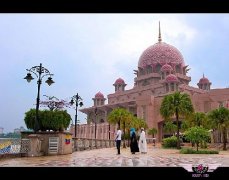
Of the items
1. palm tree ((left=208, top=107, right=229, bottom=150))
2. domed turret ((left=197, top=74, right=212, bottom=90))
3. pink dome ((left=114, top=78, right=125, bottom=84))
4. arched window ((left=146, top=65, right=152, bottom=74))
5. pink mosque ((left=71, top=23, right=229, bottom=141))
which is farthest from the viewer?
pink dome ((left=114, top=78, right=125, bottom=84))

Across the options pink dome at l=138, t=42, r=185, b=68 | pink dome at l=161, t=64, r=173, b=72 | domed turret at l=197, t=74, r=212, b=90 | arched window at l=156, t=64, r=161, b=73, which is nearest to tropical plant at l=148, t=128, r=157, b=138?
pink dome at l=161, t=64, r=173, b=72

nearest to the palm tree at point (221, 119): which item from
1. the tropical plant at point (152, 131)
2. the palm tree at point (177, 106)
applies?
the palm tree at point (177, 106)

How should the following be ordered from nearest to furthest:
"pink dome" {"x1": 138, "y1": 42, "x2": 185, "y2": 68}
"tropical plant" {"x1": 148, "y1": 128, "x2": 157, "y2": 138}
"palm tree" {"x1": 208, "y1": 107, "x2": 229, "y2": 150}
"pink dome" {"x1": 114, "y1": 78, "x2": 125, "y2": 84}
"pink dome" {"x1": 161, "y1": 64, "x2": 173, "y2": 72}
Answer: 1. "palm tree" {"x1": 208, "y1": 107, "x2": 229, "y2": 150}
2. "tropical plant" {"x1": 148, "y1": 128, "x2": 157, "y2": 138}
3. "pink dome" {"x1": 161, "y1": 64, "x2": 173, "y2": 72}
4. "pink dome" {"x1": 138, "y1": 42, "x2": 185, "y2": 68}
5. "pink dome" {"x1": 114, "y1": 78, "x2": 125, "y2": 84}

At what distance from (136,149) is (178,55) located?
5265 cm

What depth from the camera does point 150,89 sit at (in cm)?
6388

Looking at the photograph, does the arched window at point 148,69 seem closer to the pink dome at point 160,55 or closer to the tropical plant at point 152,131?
the pink dome at point 160,55

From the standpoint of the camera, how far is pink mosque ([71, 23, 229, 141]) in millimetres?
56125

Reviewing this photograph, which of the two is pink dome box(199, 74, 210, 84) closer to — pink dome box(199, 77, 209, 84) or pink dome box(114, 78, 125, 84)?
pink dome box(199, 77, 209, 84)

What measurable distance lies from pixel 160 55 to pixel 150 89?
7.84 m
